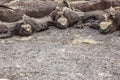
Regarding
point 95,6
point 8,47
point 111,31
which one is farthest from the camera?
point 95,6

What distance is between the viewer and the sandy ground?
5176 millimetres

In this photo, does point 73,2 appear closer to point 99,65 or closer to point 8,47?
point 8,47

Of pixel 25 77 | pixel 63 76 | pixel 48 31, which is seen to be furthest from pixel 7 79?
pixel 48 31

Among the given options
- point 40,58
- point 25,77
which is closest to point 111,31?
point 40,58

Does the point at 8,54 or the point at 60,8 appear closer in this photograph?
the point at 8,54

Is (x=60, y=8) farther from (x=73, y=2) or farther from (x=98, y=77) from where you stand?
(x=98, y=77)

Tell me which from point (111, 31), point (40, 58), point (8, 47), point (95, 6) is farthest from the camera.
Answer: point (95, 6)

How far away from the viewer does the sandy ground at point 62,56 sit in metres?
5.18

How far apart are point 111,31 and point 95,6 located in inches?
56.6

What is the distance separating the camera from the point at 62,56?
586 centimetres

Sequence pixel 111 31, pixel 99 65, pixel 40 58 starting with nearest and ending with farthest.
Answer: pixel 99 65, pixel 40 58, pixel 111 31

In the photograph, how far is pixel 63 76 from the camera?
5.11 metres

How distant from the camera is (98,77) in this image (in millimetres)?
5047

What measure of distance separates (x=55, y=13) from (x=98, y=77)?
2.75 metres
